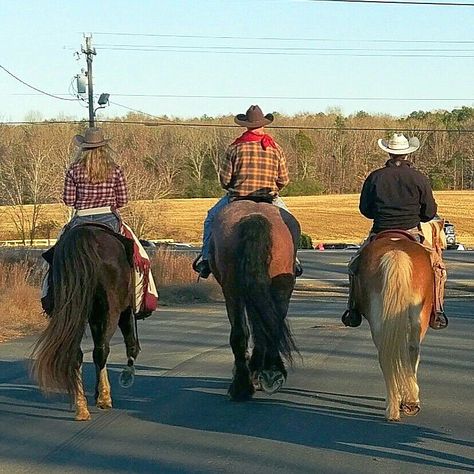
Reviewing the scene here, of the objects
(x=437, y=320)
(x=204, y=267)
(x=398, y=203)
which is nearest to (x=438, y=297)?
(x=437, y=320)

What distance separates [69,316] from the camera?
826cm

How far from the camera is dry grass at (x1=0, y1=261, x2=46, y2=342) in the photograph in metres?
16.9

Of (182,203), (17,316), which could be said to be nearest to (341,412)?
(17,316)

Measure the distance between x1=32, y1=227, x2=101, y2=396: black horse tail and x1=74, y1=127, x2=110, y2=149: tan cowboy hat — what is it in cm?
106

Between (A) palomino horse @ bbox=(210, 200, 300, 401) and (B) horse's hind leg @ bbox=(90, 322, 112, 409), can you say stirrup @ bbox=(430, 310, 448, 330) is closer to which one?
(A) palomino horse @ bbox=(210, 200, 300, 401)

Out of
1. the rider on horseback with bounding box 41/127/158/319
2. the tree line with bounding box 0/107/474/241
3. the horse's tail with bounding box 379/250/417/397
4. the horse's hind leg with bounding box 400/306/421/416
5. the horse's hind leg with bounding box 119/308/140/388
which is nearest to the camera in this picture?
the horse's tail with bounding box 379/250/417/397

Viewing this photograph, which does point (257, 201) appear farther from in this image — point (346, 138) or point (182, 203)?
point (346, 138)

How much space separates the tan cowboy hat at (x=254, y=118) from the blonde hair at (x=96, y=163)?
1.45 metres

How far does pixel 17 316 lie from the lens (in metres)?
17.9

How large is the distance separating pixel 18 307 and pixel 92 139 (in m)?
9.91

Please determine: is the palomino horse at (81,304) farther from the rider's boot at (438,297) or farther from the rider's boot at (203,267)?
the rider's boot at (438,297)

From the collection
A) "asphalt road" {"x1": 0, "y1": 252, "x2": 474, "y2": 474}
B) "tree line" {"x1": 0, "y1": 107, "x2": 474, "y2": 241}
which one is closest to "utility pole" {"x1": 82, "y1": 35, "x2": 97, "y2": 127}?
"tree line" {"x1": 0, "y1": 107, "x2": 474, "y2": 241}

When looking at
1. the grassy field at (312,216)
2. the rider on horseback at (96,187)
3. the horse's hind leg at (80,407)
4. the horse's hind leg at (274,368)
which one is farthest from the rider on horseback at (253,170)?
the grassy field at (312,216)

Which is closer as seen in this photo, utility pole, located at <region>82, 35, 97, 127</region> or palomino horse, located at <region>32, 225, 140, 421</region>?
palomino horse, located at <region>32, 225, 140, 421</region>
